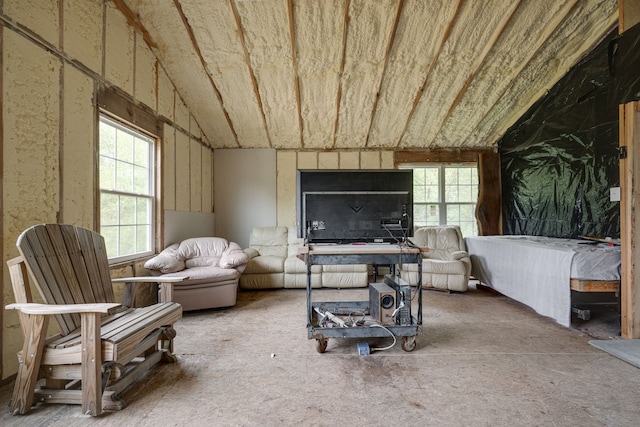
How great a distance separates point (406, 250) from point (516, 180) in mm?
3744

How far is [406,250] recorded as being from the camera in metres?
2.16

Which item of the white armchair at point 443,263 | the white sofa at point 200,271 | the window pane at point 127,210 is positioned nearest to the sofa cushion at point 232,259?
the white sofa at point 200,271

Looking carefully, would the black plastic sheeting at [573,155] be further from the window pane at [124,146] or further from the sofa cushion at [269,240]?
the window pane at [124,146]

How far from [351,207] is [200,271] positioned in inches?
85.9

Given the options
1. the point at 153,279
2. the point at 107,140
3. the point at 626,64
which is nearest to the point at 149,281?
the point at 153,279

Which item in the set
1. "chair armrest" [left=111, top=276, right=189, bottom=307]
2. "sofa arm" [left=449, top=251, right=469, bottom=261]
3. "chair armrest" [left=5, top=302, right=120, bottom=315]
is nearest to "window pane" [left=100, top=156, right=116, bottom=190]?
"chair armrest" [left=111, top=276, right=189, bottom=307]

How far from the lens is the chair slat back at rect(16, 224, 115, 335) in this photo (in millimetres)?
1617

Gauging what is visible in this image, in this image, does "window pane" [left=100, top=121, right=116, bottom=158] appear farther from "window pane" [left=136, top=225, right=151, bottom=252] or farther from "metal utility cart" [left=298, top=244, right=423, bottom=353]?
"metal utility cart" [left=298, top=244, right=423, bottom=353]

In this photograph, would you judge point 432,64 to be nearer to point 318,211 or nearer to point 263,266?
point 318,211

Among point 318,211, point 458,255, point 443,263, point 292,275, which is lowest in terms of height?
point 292,275

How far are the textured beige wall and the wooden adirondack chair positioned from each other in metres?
0.49

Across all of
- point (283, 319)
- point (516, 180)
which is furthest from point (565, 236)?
point (283, 319)

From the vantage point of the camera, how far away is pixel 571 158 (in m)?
3.71

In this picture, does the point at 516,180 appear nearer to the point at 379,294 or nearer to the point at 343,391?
the point at 379,294
